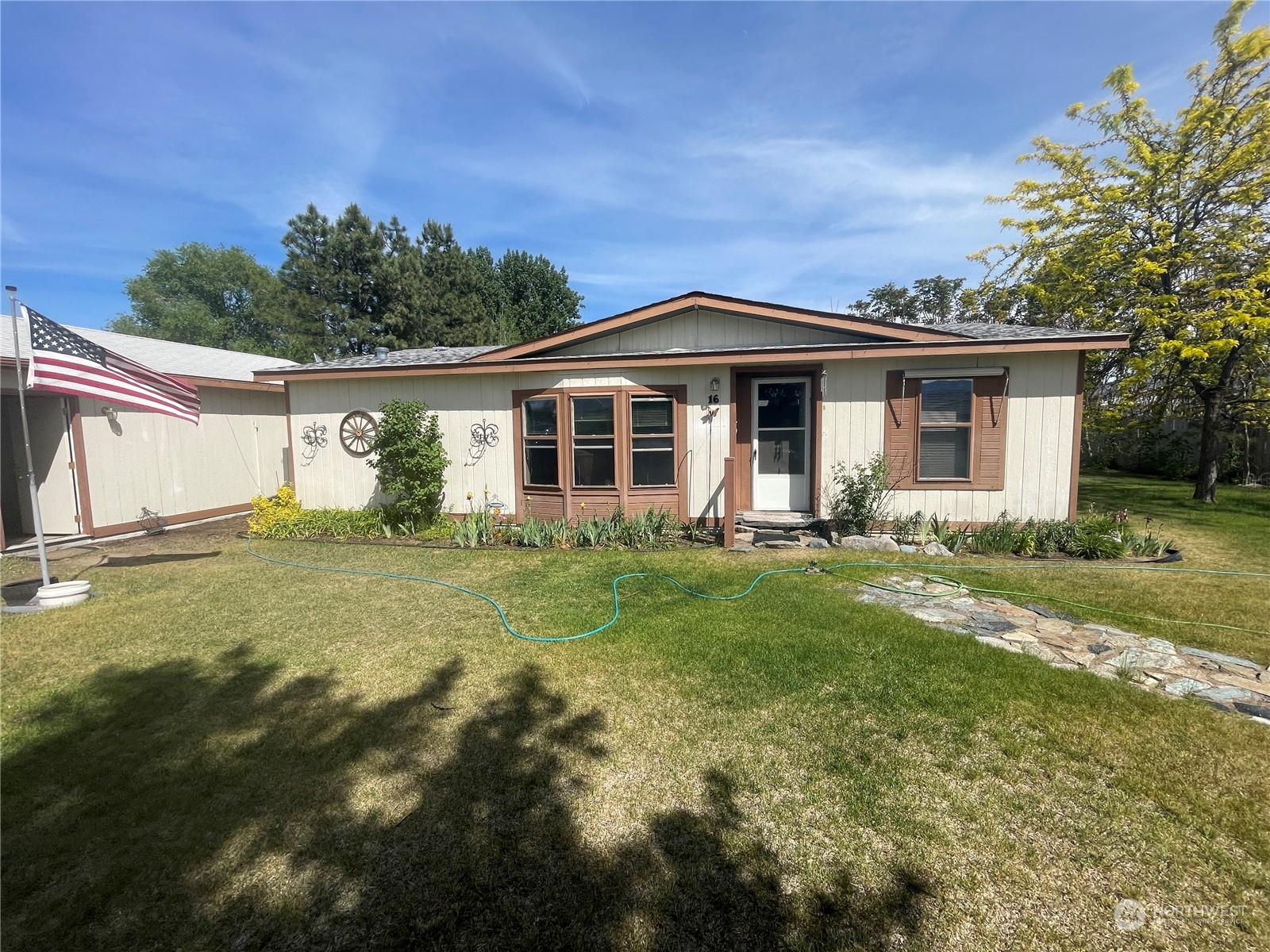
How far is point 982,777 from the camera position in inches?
109

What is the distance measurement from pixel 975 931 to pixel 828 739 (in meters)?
1.16

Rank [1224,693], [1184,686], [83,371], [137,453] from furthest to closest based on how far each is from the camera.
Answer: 1. [137,453]
2. [83,371]
3. [1184,686]
4. [1224,693]

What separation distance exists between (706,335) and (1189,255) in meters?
10.3

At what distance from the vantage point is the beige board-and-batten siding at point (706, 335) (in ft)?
27.9

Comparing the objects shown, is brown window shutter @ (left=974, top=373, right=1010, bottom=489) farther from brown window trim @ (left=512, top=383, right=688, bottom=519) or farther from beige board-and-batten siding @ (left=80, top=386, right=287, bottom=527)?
beige board-and-batten siding @ (left=80, top=386, right=287, bottom=527)

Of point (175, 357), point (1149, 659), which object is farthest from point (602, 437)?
point (175, 357)

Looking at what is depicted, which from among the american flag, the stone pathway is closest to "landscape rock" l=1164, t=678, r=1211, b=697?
the stone pathway

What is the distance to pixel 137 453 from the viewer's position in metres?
9.57

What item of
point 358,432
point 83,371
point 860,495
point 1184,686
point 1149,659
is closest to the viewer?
point 1184,686

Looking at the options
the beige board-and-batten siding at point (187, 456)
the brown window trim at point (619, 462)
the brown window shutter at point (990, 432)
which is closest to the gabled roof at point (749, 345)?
the brown window trim at point (619, 462)

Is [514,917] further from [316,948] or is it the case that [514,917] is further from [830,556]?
[830,556]

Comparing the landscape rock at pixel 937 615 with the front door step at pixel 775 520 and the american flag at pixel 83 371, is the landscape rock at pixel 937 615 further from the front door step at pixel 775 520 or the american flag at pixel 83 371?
the american flag at pixel 83 371

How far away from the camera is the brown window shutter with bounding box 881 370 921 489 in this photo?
314 inches

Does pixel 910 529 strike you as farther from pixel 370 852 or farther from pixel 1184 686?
pixel 370 852
